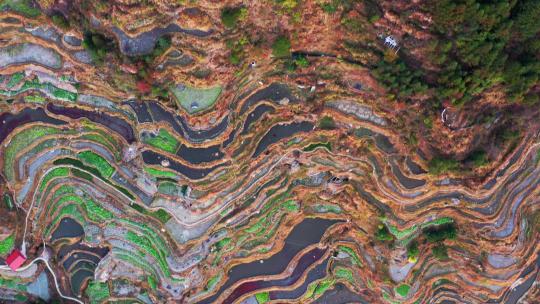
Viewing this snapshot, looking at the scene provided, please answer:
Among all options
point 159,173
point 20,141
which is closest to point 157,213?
point 159,173

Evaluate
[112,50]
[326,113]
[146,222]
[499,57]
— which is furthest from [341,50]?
[146,222]

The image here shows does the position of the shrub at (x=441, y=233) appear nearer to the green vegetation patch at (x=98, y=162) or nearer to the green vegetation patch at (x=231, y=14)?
the green vegetation patch at (x=231, y=14)

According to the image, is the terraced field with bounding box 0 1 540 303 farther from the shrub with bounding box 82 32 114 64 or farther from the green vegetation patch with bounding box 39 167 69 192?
the shrub with bounding box 82 32 114 64

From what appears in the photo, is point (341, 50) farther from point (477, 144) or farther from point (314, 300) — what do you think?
point (314, 300)

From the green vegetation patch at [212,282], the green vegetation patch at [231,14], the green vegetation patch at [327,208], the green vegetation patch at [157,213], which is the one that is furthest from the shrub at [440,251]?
the green vegetation patch at [231,14]

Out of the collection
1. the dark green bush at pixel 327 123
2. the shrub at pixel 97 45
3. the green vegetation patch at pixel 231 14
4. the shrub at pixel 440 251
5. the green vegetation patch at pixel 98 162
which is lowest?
the shrub at pixel 440 251

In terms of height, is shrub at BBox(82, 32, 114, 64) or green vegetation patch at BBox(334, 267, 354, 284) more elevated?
shrub at BBox(82, 32, 114, 64)

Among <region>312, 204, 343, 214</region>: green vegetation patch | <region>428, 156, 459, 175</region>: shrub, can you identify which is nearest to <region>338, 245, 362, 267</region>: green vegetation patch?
<region>312, 204, 343, 214</region>: green vegetation patch

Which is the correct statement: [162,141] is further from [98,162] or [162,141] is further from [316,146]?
[316,146]
